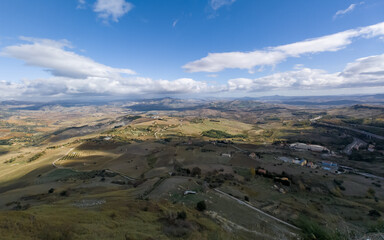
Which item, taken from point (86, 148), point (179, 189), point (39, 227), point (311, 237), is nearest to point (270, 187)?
point (179, 189)

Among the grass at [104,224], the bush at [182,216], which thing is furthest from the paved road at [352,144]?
the grass at [104,224]

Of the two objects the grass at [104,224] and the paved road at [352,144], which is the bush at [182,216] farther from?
the paved road at [352,144]

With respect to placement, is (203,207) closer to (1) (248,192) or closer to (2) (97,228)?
(2) (97,228)

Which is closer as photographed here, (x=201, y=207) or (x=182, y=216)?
(x=182, y=216)

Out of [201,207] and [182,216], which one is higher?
[182,216]

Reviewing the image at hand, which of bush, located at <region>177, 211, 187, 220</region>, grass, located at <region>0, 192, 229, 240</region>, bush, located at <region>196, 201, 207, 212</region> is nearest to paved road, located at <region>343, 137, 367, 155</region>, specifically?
bush, located at <region>196, 201, 207, 212</region>

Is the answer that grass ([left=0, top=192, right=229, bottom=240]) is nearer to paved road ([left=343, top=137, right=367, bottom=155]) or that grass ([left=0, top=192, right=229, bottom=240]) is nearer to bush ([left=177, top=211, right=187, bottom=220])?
bush ([left=177, top=211, right=187, bottom=220])

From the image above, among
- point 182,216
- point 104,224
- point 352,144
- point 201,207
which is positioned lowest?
point 352,144

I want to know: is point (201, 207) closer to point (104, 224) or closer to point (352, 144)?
point (104, 224)

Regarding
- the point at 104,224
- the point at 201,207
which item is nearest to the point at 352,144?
the point at 201,207

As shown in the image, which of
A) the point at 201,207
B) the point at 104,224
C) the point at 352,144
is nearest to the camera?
the point at 104,224

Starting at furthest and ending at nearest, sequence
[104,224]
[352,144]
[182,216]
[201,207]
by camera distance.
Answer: [352,144], [201,207], [182,216], [104,224]
